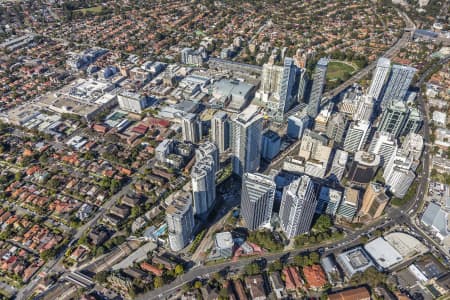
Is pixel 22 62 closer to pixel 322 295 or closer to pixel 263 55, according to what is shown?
pixel 263 55

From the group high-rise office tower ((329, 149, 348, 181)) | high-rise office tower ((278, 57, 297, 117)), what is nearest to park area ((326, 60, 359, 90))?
high-rise office tower ((278, 57, 297, 117))

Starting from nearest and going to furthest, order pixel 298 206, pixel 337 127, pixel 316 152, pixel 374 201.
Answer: pixel 298 206 < pixel 374 201 < pixel 316 152 < pixel 337 127

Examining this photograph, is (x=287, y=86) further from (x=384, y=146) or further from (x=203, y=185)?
(x=203, y=185)

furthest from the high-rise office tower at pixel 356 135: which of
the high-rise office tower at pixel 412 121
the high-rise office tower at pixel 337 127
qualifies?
the high-rise office tower at pixel 412 121

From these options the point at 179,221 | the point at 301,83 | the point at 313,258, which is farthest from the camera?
the point at 301,83

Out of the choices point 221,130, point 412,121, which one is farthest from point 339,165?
point 412,121

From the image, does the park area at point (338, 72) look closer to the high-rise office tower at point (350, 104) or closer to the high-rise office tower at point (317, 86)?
the high-rise office tower at point (350, 104)

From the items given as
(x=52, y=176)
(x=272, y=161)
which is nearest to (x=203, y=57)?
(x=272, y=161)
